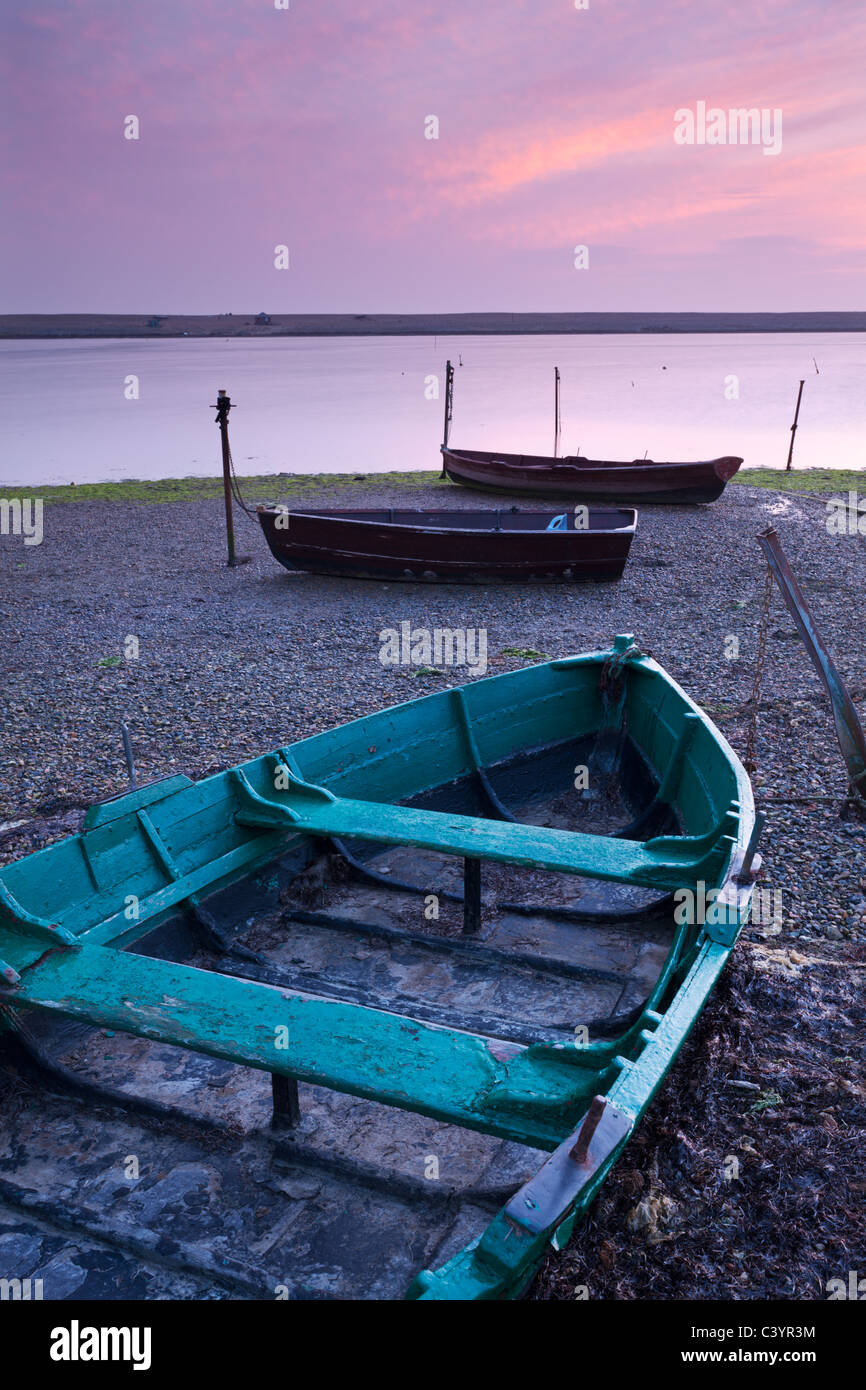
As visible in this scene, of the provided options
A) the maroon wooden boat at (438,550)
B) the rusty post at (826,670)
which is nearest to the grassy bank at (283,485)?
the maroon wooden boat at (438,550)

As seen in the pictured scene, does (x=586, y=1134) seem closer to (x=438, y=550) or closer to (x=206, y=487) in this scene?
(x=438, y=550)

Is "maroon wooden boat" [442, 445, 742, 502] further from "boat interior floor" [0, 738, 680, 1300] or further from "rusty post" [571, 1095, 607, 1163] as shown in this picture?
"rusty post" [571, 1095, 607, 1163]

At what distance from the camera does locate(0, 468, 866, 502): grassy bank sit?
27.9m

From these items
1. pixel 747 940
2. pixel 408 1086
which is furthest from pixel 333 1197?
pixel 747 940

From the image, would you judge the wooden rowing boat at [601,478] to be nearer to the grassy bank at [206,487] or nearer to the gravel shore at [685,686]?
the gravel shore at [685,686]

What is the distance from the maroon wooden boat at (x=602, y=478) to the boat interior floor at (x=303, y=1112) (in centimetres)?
1902

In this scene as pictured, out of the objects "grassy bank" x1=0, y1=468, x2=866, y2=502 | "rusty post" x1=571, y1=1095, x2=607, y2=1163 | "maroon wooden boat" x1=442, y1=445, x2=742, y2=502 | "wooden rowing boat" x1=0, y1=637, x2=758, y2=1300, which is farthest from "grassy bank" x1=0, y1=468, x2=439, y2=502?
"rusty post" x1=571, y1=1095, x2=607, y2=1163

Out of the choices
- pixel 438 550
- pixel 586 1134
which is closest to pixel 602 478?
pixel 438 550

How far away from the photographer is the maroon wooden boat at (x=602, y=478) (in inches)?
934

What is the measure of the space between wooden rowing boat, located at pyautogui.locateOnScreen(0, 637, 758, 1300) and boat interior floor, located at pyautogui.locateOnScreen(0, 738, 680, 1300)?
0.01m

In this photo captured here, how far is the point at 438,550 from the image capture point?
1634 cm
